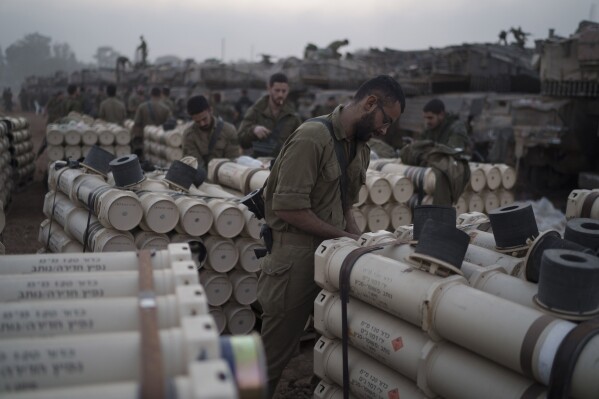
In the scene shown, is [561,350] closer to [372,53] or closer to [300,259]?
[300,259]

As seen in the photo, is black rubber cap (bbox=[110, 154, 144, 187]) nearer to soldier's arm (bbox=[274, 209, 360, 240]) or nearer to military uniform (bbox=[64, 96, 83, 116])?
soldier's arm (bbox=[274, 209, 360, 240])

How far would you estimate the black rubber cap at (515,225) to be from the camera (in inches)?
130

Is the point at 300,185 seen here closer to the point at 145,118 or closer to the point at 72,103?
the point at 145,118

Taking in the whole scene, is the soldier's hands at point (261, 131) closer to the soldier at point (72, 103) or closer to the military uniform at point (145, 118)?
the military uniform at point (145, 118)

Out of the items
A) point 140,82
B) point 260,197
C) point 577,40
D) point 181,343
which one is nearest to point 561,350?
Answer: point 181,343

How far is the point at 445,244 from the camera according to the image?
293 centimetres

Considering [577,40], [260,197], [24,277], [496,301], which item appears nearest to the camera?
[24,277]

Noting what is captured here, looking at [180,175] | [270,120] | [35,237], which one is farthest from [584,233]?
[35,237]

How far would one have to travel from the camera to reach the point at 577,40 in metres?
12.8

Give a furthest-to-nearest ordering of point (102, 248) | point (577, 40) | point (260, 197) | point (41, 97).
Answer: point (41, 97) < point (577, 40) < point (102, 248) < point (260, 197)

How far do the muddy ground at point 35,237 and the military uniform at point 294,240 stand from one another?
0.84 metres

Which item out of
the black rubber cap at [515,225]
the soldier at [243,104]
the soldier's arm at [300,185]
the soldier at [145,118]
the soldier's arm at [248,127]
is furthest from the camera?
the soldier at [243,104]

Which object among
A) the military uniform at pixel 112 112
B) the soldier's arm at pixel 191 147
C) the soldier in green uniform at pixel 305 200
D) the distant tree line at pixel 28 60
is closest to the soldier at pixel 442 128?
the soldier's arm at pixel 191 147

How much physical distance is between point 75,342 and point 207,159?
6.15m
